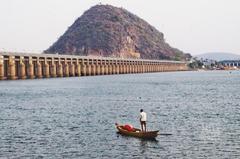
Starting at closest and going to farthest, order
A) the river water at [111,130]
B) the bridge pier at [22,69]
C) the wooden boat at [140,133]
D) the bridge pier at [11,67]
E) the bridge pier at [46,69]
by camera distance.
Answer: the river water at [111,130]
the wooden boat at [140,133]
the bridge pier at [11,67]
the bridge pier at [22,69]
the bridge pier at [46,69]

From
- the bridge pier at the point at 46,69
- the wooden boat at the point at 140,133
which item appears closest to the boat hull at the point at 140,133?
the wooden boat at the point at 140,133

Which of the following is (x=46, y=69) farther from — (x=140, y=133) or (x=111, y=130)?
(x=140, y=133)

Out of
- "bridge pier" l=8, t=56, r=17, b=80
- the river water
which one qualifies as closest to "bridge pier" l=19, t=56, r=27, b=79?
"bridge pier" l=8, t=56, r=17, b=80

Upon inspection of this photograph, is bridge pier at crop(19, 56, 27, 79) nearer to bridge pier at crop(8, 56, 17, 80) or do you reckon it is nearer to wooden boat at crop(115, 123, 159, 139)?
bridge pier at crop(8, 56, 17, 80)

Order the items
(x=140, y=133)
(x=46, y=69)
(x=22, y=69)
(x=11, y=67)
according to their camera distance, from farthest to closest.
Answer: (x=46, y=69), (x=22, y=69), (x=11, y=67), (x=140, y=133)

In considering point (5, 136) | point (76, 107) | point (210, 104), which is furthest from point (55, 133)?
point (210, 104)

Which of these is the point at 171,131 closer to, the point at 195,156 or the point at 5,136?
the point at 195,156

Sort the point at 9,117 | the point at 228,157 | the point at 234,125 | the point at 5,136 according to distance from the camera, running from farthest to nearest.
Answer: the point at 9,117, the point at 234,125, the point at 5,136, the point at 228,157

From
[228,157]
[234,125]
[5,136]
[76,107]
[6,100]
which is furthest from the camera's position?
[6,100]

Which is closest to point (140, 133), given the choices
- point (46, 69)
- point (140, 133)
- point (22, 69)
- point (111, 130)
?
point (140, 133)

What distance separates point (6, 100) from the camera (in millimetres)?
93938

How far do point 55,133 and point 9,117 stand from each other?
16325 mm

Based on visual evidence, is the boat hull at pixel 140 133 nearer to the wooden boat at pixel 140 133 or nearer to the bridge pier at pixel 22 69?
the wooden boat at pixel 140 133

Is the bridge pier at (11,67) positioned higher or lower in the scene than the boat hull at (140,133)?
higher
